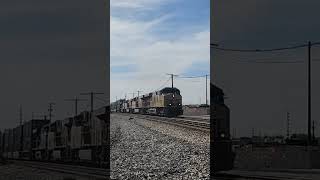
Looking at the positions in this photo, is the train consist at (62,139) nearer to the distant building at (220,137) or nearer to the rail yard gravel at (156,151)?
the rail yard gravel at (156,151)

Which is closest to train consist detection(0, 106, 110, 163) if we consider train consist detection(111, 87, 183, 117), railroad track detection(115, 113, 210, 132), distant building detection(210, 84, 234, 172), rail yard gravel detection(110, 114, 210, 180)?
rail yard gravel detection(110, 114, 210, 180)

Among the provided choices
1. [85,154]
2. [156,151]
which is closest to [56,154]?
[85,154]

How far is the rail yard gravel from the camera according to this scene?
19.5m

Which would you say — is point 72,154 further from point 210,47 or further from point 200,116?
point 200,116

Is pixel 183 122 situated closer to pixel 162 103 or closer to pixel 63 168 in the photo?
pixel 162 103

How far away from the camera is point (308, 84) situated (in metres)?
17.1

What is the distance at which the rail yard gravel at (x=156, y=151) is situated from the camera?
1945 cm

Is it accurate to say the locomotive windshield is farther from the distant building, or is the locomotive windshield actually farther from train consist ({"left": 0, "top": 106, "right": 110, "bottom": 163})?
train consist ({"left": 0, "top": 106, "right": 110, "bottom": 163})

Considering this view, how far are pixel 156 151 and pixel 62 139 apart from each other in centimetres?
1401

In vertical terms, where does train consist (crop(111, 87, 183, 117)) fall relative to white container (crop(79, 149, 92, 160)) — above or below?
above

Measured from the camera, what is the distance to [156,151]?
26.5m

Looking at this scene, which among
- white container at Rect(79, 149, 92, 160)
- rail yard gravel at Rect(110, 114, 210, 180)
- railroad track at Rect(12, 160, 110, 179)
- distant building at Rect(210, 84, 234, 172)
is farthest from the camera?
rail yard gravel at Rect(110, 114, 210, 180)

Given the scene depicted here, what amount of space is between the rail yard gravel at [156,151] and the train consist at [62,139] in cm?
246

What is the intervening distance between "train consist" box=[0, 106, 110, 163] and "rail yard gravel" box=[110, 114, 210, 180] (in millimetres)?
2455
